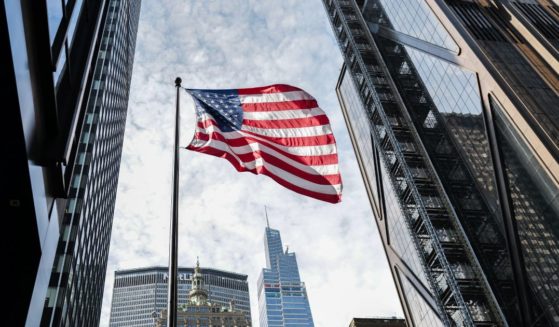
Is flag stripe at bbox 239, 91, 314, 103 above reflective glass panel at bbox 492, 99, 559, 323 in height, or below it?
below

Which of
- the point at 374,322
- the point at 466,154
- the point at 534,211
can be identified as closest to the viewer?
the point at 534,211

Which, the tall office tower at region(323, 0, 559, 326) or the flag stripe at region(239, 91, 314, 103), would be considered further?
the tall office tower at region(323, 0, 559, 326)

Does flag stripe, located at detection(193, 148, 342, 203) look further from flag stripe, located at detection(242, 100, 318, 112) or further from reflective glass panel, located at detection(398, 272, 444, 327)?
reflective glass panel, located at detection(398, 272, 444, 327)

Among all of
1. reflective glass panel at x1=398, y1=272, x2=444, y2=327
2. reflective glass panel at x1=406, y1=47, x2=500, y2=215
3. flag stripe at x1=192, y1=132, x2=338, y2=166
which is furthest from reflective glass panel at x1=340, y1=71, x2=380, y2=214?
flag stripe at x1=192, y1=132, x2=338, y2=166

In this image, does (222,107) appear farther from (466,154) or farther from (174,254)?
(466,154)

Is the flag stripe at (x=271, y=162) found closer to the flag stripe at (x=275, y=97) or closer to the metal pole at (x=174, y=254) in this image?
the flag stripe at (x=275, y=97)

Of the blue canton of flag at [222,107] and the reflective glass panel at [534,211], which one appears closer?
the blue canton of flag at [222,107]

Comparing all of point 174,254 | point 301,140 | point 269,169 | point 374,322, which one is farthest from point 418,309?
point 174,254

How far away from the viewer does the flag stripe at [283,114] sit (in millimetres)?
19812

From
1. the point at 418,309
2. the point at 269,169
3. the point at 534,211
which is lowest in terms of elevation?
the point at 269,169

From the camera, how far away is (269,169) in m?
18.7

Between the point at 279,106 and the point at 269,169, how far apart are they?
325cm

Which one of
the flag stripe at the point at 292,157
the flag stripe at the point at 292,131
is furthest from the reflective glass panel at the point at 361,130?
the flag stripe at the point at 292,157

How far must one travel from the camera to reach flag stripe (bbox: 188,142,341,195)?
17.6 meters
